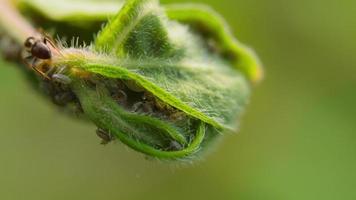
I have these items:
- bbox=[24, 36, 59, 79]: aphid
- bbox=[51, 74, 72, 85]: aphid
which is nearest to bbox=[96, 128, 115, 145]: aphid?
bbox=[51, 74, 72, 85]: aphid

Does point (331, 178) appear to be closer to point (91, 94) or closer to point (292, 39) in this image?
point (292, 39)

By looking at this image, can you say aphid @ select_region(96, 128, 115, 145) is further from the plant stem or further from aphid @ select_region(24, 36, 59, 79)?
the plant stem

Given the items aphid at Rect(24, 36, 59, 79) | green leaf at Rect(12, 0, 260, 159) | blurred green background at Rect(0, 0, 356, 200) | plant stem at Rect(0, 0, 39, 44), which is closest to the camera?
green leaf at Rect(12, 0, 260, 159)

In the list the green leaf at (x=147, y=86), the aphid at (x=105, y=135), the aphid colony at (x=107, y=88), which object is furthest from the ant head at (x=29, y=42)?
the aphid at (x=105, y=135)

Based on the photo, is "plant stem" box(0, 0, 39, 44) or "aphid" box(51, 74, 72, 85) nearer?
"aphid" box(51, 74, 72, 85)

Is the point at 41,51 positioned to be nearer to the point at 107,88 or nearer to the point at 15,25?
the point at 107,88

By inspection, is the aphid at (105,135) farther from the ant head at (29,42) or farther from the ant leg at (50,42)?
the ant head at (29,42)
